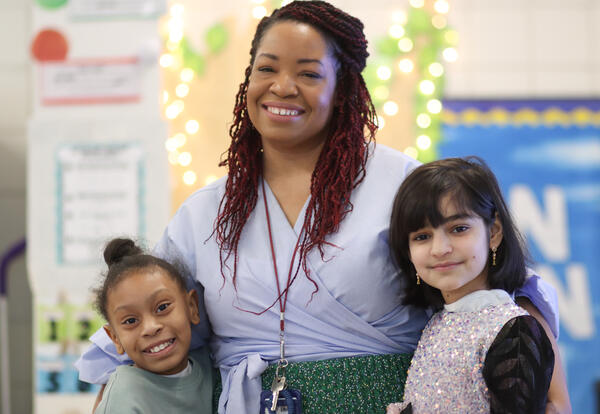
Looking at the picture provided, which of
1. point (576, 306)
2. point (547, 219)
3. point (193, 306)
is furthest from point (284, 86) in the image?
point (576, 306)

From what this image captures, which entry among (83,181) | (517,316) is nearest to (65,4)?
(83,181)

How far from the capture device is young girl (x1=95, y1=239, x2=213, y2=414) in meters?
1.46

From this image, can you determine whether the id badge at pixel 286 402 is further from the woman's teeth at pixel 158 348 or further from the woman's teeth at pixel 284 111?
the woman's teeth at pixel 284 111

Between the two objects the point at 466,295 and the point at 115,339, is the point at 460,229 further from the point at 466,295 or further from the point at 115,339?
the point at 115,339

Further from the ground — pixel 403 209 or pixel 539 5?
pixel 539 5

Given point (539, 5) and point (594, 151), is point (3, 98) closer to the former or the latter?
point (539, 5)

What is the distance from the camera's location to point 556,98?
12.4ft

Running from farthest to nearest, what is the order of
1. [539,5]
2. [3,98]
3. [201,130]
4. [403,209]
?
[539,5] < [3,98] < [201,130] < [403,209]

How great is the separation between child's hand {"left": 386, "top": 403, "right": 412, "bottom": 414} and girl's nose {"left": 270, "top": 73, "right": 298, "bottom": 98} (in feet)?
2.42

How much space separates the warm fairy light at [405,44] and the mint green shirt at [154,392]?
2.29 meters

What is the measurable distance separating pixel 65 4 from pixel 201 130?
0.87 m

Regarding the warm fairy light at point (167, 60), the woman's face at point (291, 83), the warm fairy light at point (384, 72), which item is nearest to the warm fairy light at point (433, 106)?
the warm fairy light at point (384, 72)

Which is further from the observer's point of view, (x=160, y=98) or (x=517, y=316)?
(x=160, y=98)

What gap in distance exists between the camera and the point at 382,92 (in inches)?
131
